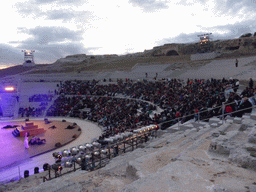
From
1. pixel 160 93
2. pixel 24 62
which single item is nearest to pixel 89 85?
pixel 160 93

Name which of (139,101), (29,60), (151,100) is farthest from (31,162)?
(29,60)

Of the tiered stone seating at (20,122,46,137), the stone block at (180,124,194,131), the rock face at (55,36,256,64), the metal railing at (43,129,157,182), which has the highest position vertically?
the rock face at (55,36,256,64)

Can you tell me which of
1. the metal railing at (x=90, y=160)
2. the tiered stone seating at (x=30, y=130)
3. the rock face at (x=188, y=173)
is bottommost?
the tiered stone seating at (x=30, y=130)

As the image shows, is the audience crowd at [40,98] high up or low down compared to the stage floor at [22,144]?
up

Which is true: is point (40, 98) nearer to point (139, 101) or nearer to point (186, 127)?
point (139, 101)

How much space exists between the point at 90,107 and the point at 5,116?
12082mm

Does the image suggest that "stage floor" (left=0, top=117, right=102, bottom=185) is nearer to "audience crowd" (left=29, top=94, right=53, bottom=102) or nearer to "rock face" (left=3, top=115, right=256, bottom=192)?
"rock face" (left=3, top=115, right=256, bottom=192)

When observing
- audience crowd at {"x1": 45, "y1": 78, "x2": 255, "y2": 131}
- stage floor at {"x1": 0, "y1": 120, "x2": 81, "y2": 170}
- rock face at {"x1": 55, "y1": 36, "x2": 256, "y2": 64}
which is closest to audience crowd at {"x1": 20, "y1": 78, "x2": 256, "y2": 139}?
audience crowd at {"x1": 45, "y1": 78, "x2": 255, "y2": 131}

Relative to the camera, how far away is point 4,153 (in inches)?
513

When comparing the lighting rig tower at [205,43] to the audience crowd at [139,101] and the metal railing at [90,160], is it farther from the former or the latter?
Result: the metal railing at [90,160]

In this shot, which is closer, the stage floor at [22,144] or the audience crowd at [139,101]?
the stage floor at [22,144]

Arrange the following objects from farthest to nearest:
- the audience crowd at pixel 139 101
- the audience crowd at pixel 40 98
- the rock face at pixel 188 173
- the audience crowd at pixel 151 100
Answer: the audience crowd at pixel 40 98, the audience crowd at pixel 139 101, the audience crowd at pixel 151 100, the rock face at pixel 188 173

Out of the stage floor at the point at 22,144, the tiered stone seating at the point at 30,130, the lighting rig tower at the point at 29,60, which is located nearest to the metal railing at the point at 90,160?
the stage floor at the point at 22,144

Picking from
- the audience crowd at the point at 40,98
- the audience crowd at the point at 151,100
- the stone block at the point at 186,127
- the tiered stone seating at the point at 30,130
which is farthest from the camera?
the audience crowd at the point at 40,98
